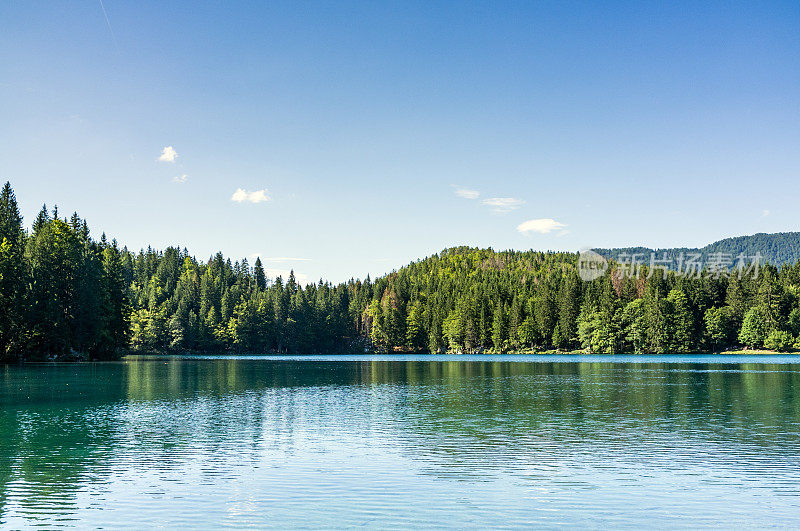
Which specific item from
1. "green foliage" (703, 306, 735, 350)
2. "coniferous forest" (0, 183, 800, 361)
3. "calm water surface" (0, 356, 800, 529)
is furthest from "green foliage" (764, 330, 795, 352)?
"calm water surface" (0, 356, 800, 529)

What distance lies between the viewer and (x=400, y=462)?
24.0m

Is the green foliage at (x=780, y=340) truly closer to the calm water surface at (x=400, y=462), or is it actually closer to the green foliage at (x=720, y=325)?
the green foliage at (x=720, y=325)

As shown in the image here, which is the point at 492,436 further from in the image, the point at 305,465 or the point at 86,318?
the point at 86,318

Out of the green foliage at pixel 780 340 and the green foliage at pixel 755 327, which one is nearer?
the green foliage at pixel 780 340

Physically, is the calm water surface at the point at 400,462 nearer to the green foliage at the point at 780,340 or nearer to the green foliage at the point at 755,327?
the green foliage at the point at 780,340

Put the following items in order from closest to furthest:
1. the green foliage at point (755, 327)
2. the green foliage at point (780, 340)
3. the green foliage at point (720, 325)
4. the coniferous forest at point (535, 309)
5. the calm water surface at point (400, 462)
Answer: the calm water surface at point (400, 462), the coniferous forest at point (535, 309), the green foliage at point (780, 340), the green foliage at point (755, 327), the green foliage at point (720, 325)

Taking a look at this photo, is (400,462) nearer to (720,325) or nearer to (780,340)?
(780,340)

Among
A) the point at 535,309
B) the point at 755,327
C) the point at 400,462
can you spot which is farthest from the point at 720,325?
the point at 400,462

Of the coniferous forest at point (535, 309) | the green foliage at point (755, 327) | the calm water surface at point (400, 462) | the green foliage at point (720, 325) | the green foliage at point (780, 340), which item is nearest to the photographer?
the calm water surface at point (400, 462)

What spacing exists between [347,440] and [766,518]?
1690cm

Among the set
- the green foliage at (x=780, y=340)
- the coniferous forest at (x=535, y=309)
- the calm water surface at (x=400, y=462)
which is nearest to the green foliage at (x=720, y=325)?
the coniferous forest at (x=535, y=309)

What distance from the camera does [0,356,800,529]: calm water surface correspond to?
56.7 feet

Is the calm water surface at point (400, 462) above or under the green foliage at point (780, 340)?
above

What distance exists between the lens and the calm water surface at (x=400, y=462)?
56.7ft
